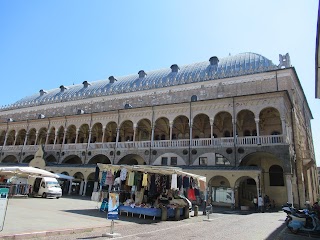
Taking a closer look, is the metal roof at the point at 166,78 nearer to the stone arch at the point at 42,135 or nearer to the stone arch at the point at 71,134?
the stone arch at the point at 71,134

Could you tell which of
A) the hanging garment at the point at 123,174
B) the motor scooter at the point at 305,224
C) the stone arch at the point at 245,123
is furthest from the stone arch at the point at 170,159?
the motor scooter at the point at 305,224

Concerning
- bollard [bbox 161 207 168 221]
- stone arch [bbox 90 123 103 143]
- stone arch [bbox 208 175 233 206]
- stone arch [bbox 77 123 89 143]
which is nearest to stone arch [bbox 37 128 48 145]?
stone arch [bbox 77 123 89 143]

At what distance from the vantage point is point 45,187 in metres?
22.0

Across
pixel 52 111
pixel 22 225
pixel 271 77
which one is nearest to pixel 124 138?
pixel 52 111

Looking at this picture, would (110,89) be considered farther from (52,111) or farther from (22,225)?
(22,225)

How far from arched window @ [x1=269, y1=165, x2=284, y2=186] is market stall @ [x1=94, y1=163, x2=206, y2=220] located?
11.3 metres

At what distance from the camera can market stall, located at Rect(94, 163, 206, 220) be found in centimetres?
1419

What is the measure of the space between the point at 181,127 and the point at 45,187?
1714 cm

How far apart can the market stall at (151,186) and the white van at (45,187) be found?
24.7ft

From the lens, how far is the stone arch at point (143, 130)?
33188 mm

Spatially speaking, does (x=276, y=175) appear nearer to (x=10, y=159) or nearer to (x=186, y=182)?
(x=186, y=182)

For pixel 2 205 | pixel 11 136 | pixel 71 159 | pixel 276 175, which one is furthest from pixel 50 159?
pixel 2 205

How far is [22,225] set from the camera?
28.3 ft

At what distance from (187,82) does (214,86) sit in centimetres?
400
